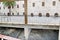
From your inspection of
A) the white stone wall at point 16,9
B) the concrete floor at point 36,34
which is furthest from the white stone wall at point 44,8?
the concrete floor at point 36,34

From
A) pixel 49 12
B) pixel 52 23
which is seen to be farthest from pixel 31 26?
pixel 49 12

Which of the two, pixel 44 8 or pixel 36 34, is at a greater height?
pixel 44 8

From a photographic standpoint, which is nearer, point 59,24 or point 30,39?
point 59,24

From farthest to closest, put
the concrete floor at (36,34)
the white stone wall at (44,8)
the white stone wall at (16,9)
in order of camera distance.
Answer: the white stone wall at (16,9), the white stone wall at (44,8), the concrete floor at (36,34)

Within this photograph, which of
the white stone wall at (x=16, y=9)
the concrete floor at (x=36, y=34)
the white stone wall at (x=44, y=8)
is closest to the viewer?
the concrete floor at (x=36, y=34)

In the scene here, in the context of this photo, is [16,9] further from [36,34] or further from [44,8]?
[36,34]

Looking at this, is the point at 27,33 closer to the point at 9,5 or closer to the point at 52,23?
the point at 52,23

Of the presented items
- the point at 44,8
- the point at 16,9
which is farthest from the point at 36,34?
the point at 16,9

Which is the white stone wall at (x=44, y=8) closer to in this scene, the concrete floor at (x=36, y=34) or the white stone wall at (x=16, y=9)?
the white stone wall at (x=16, y=9)

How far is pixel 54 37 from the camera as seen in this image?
54.5 feet

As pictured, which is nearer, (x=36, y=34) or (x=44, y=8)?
(x=36, y=34)

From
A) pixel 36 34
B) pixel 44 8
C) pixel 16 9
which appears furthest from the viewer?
pixel 16 9

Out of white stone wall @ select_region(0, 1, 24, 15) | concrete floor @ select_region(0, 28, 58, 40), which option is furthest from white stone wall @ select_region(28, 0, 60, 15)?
concrete floor @ select_region(0, 28, 58, 40)

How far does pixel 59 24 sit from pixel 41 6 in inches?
282
